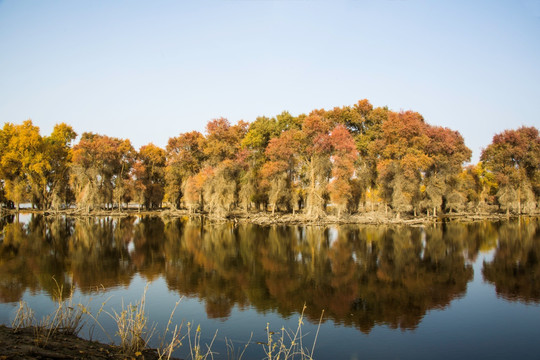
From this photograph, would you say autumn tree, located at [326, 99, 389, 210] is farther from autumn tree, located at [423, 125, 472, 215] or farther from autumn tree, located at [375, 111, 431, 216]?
autumn tree, located at [423, 125, 472, 215]

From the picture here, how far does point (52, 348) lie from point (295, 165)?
1711 inches

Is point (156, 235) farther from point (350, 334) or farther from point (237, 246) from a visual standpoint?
point (350, 334)

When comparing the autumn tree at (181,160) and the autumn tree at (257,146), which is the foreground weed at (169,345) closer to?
the autumn tree at (257,146)

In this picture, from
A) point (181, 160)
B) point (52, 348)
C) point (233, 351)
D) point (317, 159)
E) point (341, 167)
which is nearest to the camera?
point (52, 348)

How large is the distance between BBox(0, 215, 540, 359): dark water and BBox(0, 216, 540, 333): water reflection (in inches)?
2.7

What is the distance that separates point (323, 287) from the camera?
15367mm

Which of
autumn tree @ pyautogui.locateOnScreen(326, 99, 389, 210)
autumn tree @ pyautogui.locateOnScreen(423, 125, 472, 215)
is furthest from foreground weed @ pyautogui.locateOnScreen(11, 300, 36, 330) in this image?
autumn tree @ pyautogui.locateOnScreen(423, 125, 472, 215)

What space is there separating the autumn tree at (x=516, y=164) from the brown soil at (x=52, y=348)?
57580 millimetres

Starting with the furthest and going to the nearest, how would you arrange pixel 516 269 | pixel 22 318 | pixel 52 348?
pixel 516 269 < pixel 22 318 < pixel 52 348

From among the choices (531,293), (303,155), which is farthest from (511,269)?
(303,155)

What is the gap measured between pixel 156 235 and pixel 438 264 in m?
22.8

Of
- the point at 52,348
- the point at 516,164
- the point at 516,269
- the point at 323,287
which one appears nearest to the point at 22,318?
the point at 52,348

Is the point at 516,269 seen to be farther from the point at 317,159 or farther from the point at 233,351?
the point at 317,159

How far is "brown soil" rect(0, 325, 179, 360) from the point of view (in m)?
7.02
